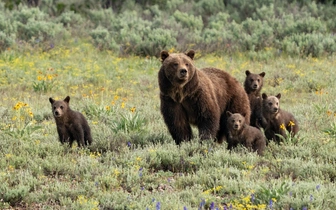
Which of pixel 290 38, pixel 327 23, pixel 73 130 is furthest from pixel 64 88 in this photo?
pixel 327 23

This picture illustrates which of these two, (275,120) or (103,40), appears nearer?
(275,120)

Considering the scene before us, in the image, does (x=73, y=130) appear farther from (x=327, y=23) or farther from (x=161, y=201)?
(x=327, y=23)

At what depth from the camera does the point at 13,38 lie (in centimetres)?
1802

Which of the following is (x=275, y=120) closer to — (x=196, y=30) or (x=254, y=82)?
(x=254, y=82)

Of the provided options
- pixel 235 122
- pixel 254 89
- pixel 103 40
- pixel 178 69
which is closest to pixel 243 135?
pixel 235 122

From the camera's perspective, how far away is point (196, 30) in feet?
65.0

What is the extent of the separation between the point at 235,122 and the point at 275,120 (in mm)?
1013

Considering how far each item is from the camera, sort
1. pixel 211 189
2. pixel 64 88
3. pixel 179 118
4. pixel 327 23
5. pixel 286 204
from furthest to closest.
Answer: pixel 327 23
pixel 64 88
pixel 179 118
pixel 211 189
pixel 286 204

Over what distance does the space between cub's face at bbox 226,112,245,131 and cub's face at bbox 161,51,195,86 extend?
787 mm

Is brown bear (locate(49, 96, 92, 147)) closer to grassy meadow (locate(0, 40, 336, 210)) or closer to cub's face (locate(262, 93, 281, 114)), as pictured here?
grassy meadow (locate(0, 40, 336, 210))

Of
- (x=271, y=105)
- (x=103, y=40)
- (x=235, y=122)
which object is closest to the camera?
(x=235, y=122)

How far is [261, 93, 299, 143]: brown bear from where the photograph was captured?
27.8 ft

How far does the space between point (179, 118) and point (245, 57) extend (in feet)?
30.3

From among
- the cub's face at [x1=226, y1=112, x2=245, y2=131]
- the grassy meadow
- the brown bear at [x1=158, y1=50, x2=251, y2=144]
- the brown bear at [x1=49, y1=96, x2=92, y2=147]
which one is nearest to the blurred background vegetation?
the grassy meadow
